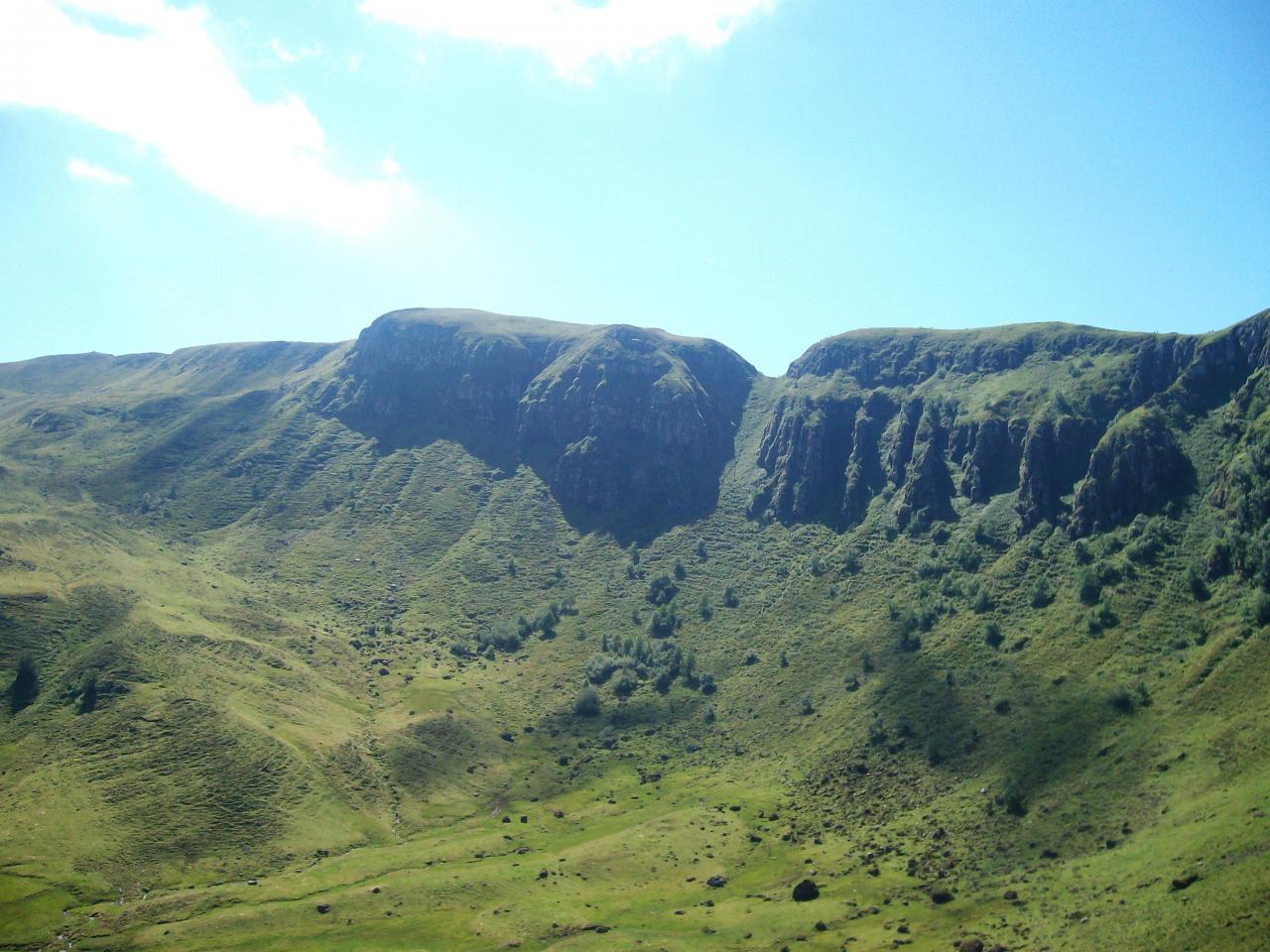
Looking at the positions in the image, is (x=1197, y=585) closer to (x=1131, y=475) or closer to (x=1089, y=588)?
(x=1089, y=588)

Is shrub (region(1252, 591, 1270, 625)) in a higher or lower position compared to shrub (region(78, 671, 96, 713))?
higher

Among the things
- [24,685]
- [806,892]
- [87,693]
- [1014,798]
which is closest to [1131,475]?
[1014,798]

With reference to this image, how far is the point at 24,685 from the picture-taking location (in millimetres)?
160500

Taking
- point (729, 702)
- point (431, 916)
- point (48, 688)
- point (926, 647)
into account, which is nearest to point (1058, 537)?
point (926, 647)

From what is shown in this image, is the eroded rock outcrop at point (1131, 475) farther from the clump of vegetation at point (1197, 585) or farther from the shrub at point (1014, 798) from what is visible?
the shrub at point (1014, 798)

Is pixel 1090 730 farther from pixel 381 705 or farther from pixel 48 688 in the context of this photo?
pixel 48 688

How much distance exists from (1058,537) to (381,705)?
162 metres

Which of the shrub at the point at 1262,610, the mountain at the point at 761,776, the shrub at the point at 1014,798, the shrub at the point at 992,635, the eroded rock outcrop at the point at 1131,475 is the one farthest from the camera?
the eroded rock outcrop at the point at 1131,475

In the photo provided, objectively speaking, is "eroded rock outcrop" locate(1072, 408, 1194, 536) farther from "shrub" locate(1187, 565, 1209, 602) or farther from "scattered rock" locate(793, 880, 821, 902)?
"scattered rock" locate(793, 880, 821, 902)

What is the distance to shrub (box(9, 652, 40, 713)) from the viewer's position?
157 metres

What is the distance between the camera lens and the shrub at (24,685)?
6196 inches

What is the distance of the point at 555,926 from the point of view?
4466 inches

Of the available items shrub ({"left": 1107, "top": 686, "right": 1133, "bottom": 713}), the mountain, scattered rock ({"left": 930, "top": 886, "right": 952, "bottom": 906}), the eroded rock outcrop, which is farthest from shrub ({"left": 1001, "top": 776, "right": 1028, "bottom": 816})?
the eroded rock outcrop

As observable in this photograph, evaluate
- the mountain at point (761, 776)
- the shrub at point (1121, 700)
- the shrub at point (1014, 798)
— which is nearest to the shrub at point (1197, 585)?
the mountain at point (761, 776)
